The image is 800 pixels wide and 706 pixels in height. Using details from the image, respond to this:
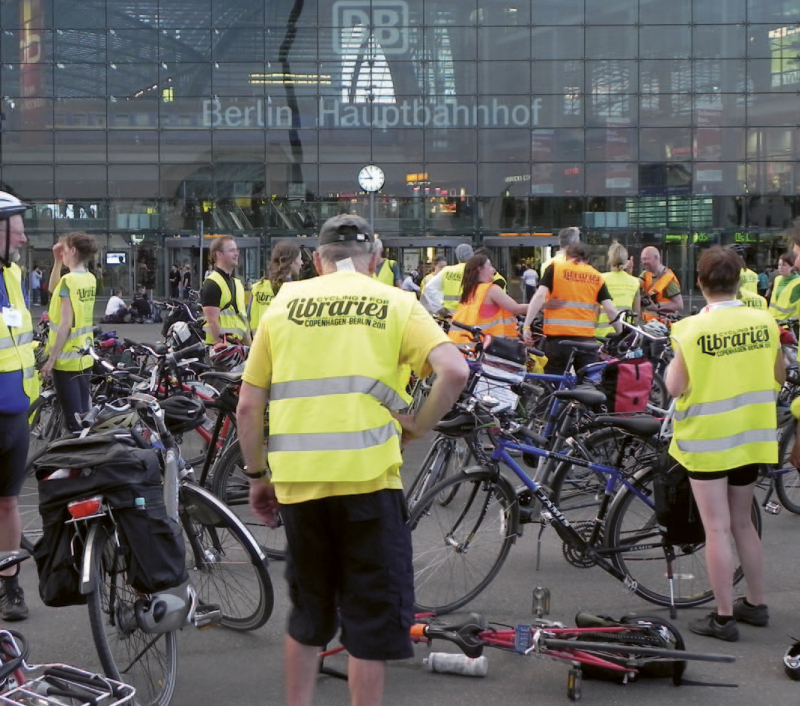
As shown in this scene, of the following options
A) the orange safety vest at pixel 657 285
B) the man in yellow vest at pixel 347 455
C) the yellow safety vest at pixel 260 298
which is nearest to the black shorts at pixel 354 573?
the man in yellow vest at pixel 347 455

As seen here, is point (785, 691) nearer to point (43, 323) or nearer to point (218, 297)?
point (218, 297)

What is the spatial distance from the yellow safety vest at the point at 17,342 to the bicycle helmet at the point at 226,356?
2.86 metres

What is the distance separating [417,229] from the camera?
38.8 meters

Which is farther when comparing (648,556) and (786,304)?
(786,304)

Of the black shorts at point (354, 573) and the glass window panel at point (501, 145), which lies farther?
the glass window panel at point (501, 145)

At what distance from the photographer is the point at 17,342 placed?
5262mm

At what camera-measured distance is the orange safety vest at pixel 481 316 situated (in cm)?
988

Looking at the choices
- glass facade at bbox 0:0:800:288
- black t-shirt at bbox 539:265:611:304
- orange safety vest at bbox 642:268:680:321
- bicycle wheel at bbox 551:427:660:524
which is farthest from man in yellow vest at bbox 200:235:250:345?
glass facade at bbox 0:0:800:288

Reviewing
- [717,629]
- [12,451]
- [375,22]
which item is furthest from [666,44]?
[12,451]

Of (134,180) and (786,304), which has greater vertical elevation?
(134,180)

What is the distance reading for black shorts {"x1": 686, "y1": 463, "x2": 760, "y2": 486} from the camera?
5.04 metres

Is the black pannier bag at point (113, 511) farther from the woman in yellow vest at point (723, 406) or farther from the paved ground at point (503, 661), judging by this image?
the woman in yellow vest at point (723, 406)

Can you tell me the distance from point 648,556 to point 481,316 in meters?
4.54

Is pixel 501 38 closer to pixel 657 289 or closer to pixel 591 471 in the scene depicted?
pixel 657 289
